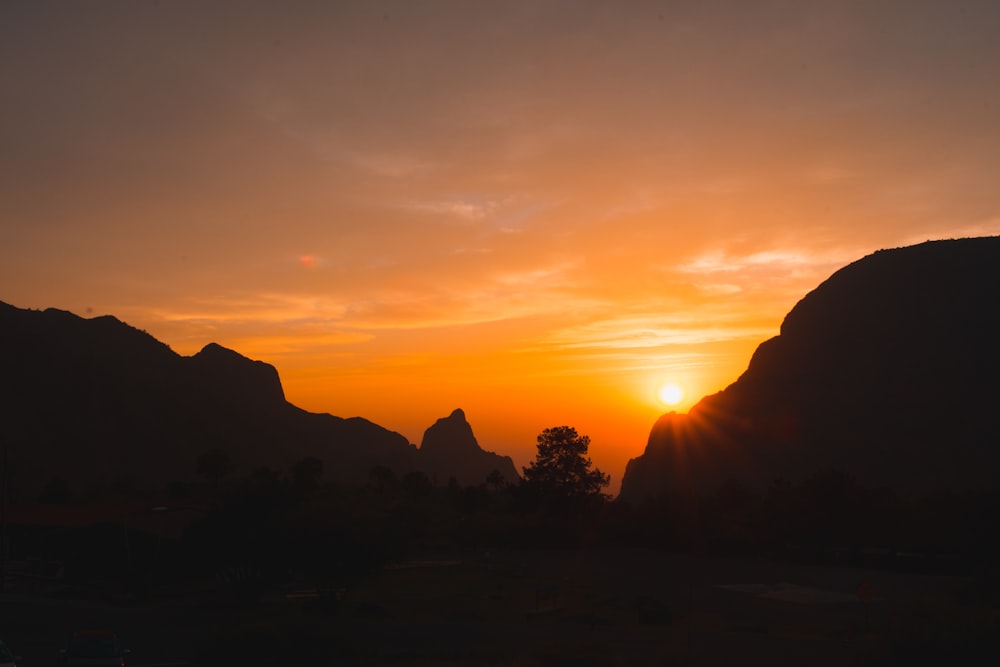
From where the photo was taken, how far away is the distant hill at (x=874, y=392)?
12656 cm

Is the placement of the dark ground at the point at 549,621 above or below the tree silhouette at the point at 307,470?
below

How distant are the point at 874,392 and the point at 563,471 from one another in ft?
→ 241

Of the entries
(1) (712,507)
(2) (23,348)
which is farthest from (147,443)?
(1) (712,507)

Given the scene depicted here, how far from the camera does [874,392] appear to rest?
14462 cm

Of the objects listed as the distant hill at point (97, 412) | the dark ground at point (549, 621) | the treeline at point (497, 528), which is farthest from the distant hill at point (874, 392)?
the distant hill at point (97, 412)

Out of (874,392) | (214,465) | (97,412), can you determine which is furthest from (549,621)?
(97,412)

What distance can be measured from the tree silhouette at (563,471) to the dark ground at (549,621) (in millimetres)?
33629

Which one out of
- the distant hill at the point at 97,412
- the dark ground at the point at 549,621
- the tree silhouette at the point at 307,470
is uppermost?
the distant hill at the point at 97,412

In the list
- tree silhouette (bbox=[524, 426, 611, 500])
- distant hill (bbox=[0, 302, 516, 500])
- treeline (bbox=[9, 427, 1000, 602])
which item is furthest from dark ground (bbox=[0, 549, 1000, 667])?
distant hill (bbox=[0, 302, 516, 500])

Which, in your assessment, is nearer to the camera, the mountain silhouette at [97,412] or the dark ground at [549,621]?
the dark ground at [549,621]

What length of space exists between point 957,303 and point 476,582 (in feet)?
417

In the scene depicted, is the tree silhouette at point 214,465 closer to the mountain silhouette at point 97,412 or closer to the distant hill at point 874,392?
the mountain silhouette at point 97,412

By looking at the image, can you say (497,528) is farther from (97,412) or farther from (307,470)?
(97,412)

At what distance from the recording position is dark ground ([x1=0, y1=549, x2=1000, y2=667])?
2197 cm
